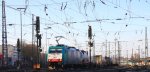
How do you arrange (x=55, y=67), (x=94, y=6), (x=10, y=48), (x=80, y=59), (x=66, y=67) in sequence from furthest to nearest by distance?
(x=10, y=48) → (x=80, y=59) → (x=66, y=67) → (x=55, y=67) → (x=94, y=6)

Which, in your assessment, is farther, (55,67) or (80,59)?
(80,59)

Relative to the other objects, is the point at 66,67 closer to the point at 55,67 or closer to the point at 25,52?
the point at 55,67

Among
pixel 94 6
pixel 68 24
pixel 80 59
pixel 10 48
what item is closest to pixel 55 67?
pixel 68 24

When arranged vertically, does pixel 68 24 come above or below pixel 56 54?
above

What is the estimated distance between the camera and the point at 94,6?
37438 millimetres

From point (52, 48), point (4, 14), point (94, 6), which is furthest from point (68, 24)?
point (94, 6)

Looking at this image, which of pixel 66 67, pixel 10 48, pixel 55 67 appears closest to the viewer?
pixel 55 67

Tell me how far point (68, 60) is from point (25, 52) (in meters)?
79.6

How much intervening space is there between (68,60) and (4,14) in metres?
10.6

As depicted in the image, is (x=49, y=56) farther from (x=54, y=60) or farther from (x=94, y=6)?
(x=94, y=6)

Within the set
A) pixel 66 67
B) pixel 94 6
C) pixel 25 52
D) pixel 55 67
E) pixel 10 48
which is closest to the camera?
pixel 94 6

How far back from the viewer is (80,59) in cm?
6650

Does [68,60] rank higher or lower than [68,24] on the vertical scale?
lower

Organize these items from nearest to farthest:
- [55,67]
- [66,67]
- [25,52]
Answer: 1. [55,67]
2. [66,67]
3. [25,52]
